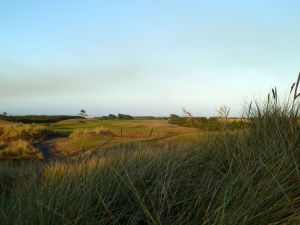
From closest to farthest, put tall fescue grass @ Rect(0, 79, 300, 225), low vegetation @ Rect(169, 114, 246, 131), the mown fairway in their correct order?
1. tall fescue grass @ Rect(0, 79, 300, 225)
2. low vegetation @ Rect(169, 114, 246, 131)
3. the mown fairway

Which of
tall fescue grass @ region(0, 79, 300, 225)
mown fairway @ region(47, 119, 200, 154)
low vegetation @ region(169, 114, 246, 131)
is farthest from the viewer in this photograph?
mown fairway @ region(47, 119, 200, 154)

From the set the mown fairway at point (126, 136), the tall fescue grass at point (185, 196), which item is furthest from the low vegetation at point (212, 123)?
the tall fescue grass at point (185, 196)

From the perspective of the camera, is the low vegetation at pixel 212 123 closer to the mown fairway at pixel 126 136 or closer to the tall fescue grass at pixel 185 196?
the mown fairway at pixel 126 136

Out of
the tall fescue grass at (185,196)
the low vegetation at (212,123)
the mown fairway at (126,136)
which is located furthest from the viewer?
the mown fairway at (126,136)

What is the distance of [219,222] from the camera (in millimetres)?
2318

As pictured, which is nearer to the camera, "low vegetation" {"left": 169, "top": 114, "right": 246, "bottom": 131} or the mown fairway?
"low vegetation" {"left": 169, "top": 114, "right": 246, "bottom": 131}

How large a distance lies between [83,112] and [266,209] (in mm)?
54794

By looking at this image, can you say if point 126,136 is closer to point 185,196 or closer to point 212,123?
point 212,123

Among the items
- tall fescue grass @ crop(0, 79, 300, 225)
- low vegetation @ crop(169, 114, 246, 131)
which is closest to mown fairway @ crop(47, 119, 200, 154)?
low vegetation @ crop(169, 114, 246, 131)

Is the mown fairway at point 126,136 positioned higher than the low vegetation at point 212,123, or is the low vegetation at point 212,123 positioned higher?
the low vegetation at point 212,123

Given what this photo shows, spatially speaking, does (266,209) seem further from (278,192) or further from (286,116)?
(286,116)

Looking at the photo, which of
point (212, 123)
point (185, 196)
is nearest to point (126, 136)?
point (212, 123)

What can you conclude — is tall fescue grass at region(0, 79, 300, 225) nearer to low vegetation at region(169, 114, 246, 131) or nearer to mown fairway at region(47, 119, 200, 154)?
mown fairway at region(47, 119, 200, 154)

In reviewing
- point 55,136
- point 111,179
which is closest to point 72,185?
point 111,179
